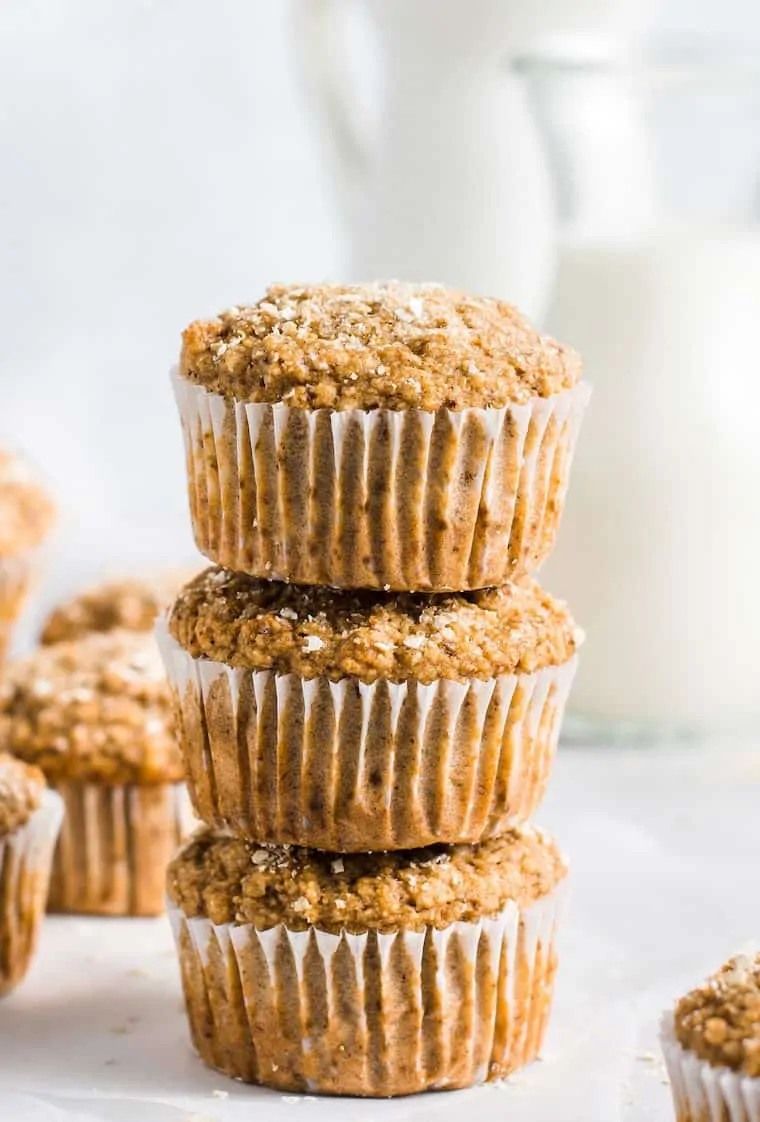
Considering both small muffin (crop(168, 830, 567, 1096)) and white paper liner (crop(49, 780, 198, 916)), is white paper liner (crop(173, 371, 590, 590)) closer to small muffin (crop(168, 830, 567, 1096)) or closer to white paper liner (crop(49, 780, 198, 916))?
small muffin (crop(168, 830, 567, 1096))

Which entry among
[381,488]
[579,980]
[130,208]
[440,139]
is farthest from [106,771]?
[130,208]

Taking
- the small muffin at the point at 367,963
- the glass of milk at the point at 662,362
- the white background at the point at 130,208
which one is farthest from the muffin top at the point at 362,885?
the white background at the point at 130,208

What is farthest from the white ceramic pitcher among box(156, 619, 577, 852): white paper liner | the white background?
box(156, 619, 577, 852): white paper liner

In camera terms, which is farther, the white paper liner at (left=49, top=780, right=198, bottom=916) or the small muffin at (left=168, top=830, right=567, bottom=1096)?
the white paper liner at (left=49, top=780, right=198, bottom=916)

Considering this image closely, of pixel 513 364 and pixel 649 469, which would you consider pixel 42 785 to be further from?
pixel 649 469

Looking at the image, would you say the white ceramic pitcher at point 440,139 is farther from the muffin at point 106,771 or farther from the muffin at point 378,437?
the muffin at point 378,437

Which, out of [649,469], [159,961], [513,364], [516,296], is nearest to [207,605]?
[513,364]
